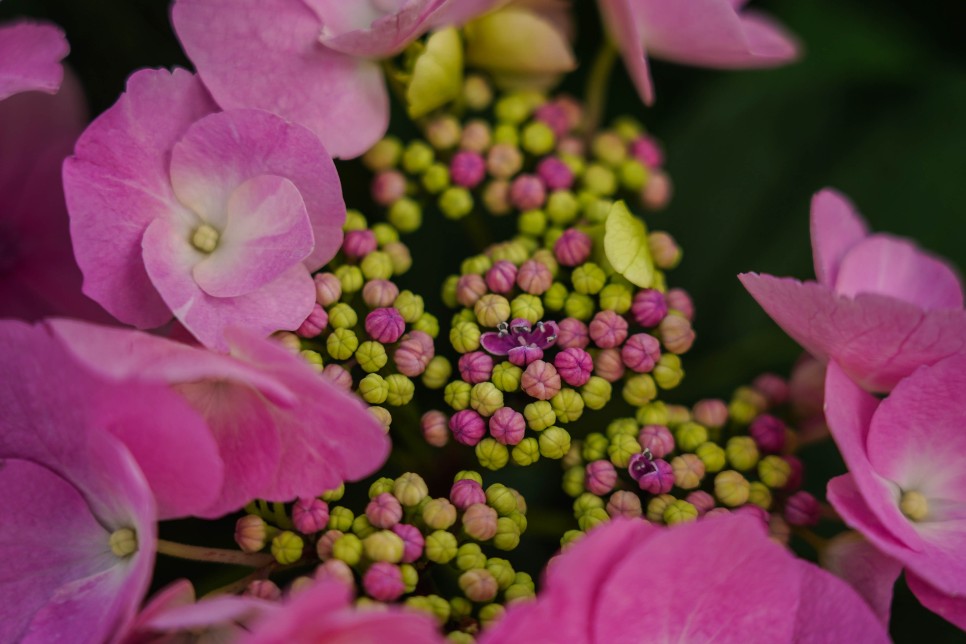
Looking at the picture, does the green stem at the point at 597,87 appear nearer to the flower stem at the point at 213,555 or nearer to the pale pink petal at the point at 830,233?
the pale pink petal at the point at 830,233

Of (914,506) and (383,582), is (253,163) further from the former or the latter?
(914,506)

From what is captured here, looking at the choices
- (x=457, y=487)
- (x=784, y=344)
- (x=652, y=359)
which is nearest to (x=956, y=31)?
(x=784, y=344)

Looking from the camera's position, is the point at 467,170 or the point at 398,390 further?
the point at 467,170

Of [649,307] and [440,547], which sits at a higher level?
[649,307]

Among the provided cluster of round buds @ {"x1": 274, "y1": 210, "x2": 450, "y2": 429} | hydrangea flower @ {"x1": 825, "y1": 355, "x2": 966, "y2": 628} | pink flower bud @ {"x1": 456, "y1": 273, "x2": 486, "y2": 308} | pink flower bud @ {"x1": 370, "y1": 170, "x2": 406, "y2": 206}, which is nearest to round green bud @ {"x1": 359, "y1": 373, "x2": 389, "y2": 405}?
cluster of round buds @ {"x1": 274, "y1": 210, "x2": 450, "y2": 429}

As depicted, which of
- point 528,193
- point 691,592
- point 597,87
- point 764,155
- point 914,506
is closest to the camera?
point 691,592

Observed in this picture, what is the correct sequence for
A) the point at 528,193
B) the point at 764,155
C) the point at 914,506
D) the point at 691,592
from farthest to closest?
the point at 764,155 → the point at 528,193 → the point at 914,506 → the point at 691,592

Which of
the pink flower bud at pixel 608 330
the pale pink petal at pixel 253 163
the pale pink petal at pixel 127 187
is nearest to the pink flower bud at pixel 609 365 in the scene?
the pink flower bud at pixel 608 330

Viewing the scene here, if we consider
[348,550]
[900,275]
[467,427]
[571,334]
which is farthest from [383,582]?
[900,275]
